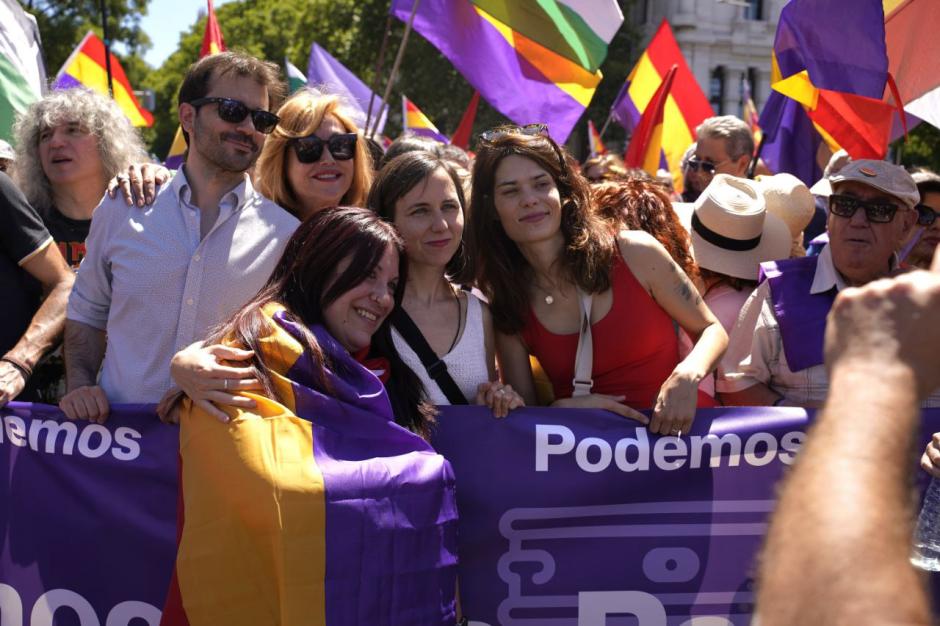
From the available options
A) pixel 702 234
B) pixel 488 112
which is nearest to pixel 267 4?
pixel 488 112

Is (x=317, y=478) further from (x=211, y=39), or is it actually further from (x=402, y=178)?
(x=211, y=39)

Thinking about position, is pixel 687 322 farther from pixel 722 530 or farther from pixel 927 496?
pixel 927 496

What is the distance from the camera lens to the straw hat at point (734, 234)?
13.6 feet

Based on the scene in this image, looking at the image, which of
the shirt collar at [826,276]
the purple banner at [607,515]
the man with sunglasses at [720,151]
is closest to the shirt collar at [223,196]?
the purple banner at [607,515]

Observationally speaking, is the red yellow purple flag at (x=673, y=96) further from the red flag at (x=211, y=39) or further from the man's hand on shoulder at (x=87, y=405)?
the man's hand on shoulder at (x=87, y=405)

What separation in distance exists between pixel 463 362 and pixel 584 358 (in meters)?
0.41

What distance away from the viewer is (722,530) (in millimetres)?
3168

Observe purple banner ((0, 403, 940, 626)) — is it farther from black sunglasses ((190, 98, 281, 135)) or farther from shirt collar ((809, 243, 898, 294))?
black sunglasses ((190, 98, 281, 135))

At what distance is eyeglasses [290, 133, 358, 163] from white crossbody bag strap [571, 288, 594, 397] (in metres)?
1.20

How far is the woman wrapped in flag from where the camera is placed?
8.13ft

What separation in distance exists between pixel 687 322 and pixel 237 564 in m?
1.67

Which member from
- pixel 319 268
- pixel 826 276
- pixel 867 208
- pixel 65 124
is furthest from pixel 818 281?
pixel 65 124

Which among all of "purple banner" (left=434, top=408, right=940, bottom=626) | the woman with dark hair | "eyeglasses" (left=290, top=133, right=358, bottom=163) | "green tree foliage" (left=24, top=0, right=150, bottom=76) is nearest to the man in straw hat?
"purple banner" (left=434, top=408, right=940, bottom=626)

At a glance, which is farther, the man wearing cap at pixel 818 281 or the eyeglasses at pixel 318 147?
the eyeglasses at pixel 318 147
